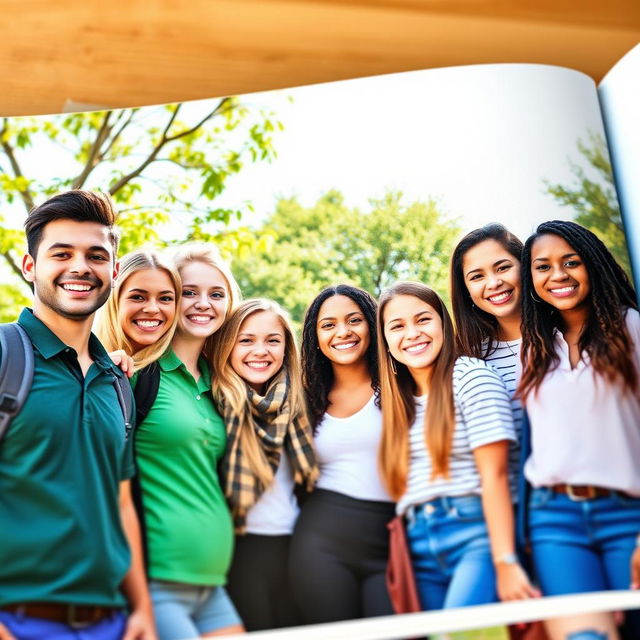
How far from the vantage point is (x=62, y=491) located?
1.42 metres

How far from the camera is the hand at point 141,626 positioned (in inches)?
56.3

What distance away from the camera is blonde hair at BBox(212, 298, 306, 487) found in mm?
1590

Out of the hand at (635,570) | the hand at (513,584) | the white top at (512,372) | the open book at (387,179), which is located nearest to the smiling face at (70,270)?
the open book at (387,179)

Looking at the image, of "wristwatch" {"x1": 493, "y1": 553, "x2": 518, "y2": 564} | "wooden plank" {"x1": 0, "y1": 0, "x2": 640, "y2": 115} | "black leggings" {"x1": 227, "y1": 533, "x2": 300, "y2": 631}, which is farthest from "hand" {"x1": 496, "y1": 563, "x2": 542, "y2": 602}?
"wooden plank" {"x1": 0, "y1": 0, "x2": 640, "y2": 115}

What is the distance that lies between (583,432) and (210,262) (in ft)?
2.81

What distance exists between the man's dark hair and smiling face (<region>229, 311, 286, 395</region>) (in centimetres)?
33

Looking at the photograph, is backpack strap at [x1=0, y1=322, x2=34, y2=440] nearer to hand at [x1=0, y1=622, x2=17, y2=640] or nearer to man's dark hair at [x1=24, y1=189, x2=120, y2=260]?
man's dark hair at [x1=24, y1=189, x2=120, y2=260]

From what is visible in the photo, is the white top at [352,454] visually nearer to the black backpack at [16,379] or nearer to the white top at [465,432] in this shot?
the white top at [465,432]

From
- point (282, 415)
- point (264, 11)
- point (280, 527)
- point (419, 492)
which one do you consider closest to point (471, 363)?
point (419, 492)

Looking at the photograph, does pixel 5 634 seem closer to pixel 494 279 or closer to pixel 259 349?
pixel 259 349

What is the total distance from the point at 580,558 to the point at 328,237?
845 mm

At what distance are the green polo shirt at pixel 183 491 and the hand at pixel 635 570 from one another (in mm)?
783

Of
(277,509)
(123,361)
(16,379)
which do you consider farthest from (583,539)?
(16,379)

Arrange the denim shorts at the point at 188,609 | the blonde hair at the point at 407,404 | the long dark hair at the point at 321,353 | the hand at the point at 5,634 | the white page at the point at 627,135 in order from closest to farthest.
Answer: the hand at the point at 5,634 → the denim shorts at the point at 188,609 → the blonde hair at the point at 407,404 → the long dark hair at the point at 321,353 → the white page at the point at 627,135
